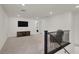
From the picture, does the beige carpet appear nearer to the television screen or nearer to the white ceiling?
the white ceiling

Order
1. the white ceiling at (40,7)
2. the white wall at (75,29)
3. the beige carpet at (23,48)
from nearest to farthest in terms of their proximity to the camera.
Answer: the beige carpet at (23,48), the white ceiling at (40,7), the white wall at (75,29)

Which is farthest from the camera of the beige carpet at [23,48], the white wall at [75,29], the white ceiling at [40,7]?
the white wall at [75,29]

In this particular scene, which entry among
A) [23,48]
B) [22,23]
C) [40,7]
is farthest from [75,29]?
[22,23]

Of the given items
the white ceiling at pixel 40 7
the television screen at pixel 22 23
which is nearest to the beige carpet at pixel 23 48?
the white ceiling at pixel 40 7

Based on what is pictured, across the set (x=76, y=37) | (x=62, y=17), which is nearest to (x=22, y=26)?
(x=62, y=17)

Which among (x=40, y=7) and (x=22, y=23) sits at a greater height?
(x=40, y=7)

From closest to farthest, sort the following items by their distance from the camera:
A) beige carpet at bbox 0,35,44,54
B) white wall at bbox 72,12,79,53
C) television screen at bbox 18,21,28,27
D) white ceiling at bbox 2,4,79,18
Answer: beige carpet at bbox 0,35,44,54, white ceiling at bbox 2,4,79,18, white wall at bbox 72,12,79,53, television screen at bbox 18,21,28,27

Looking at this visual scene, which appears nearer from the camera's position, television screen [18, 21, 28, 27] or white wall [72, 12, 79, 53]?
white wall [72, 12, 79, 53]

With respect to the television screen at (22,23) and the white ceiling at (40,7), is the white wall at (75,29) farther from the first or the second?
the television screen at (22,23)

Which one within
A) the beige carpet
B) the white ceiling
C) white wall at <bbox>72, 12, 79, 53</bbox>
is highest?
the white ceiling

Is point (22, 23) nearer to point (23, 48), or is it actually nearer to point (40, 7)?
point (40, 7)

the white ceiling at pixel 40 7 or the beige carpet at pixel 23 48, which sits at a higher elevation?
the white ceiling at pixel 40 7

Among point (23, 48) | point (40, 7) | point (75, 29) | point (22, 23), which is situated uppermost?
point (40, 7)

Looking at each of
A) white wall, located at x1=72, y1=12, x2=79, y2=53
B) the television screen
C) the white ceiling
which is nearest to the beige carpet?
the white ceiling
